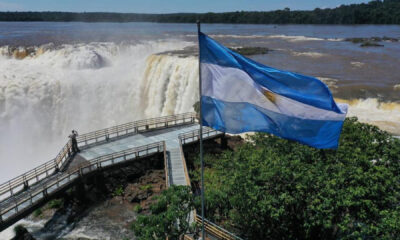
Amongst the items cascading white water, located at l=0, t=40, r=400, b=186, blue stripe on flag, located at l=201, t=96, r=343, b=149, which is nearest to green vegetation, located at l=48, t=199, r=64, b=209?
blue stripe on flag, located at l=201, t=96, r=343, b=149

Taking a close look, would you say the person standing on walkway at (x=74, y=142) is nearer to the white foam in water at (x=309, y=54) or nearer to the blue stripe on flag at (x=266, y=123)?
the blue stripe on flag at (x=266, y=123)

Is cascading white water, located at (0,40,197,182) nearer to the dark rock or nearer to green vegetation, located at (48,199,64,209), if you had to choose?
green vegetation, located at (48,199,64,209)

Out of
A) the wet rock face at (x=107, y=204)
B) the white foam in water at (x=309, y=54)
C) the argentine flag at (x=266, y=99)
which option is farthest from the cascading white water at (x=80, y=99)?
the argentine flag at (x=266, y=99)

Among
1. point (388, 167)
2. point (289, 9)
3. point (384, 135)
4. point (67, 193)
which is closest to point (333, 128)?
point (388, 167)

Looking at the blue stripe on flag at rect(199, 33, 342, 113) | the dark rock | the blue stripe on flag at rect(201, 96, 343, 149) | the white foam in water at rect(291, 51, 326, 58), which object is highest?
the blue stripe on flag at rect(199, 33, 342, 113)

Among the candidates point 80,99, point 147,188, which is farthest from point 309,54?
point 147,188

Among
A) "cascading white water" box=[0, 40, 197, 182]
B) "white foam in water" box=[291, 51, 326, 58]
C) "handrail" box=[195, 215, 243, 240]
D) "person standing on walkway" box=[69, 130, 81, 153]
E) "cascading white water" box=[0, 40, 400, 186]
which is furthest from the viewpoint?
"white foam in water" box=[291, 51, 326, 58]
